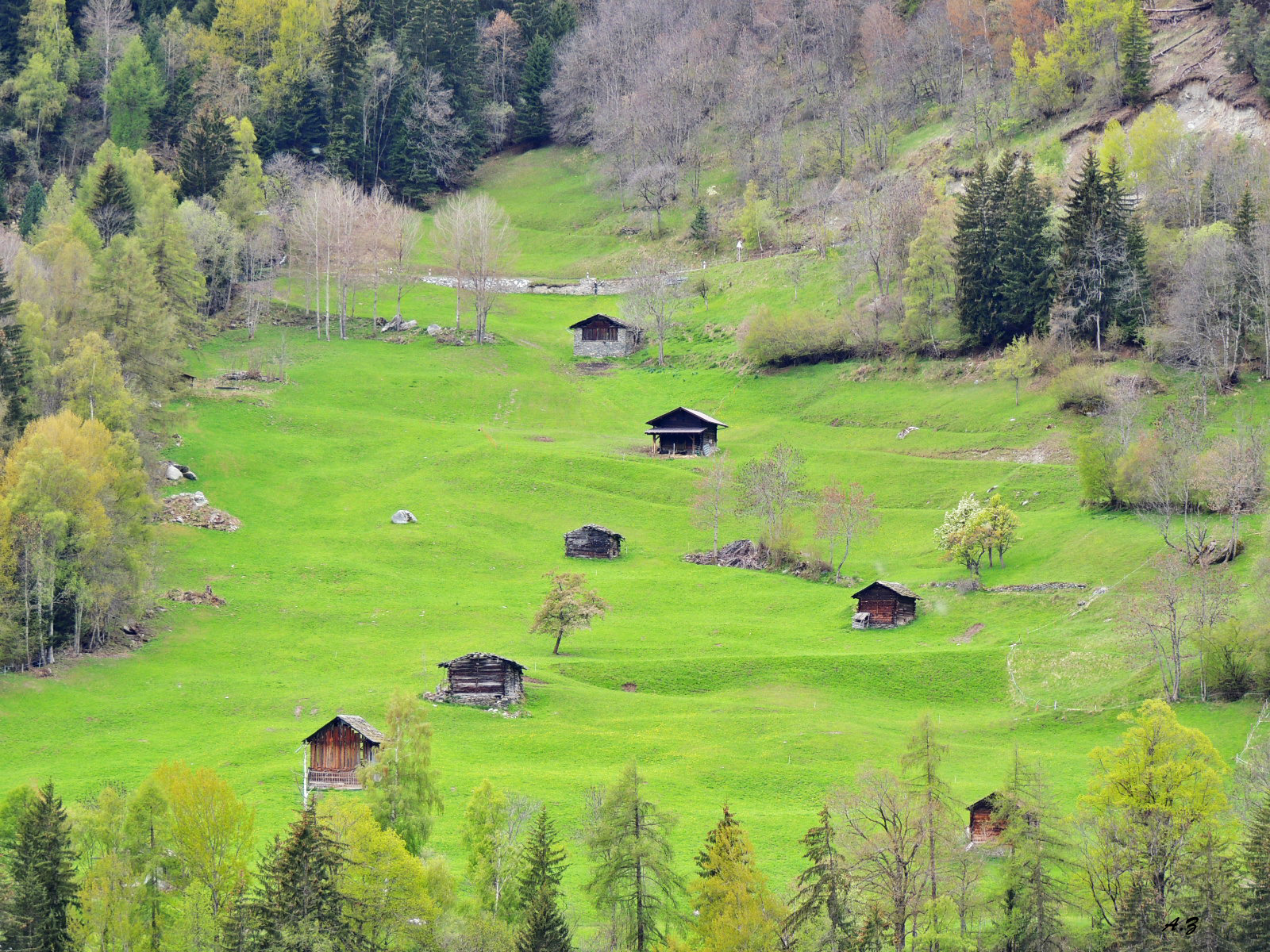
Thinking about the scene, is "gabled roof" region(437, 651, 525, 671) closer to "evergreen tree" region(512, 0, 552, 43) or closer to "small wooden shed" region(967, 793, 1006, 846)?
"small wooden shed" region(967, 793, 1006, 846)

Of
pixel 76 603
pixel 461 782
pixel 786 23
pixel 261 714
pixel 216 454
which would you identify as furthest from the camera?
pixel 786 23

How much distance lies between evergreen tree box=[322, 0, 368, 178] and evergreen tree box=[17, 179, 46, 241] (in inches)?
1244

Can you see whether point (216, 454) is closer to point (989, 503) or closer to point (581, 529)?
point (581, 529)

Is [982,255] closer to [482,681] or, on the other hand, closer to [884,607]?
[884,607]

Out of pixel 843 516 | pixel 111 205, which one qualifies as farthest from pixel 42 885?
pixel 111 205

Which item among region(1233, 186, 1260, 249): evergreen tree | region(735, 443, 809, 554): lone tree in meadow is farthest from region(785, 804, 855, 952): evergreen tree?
region(1233, 186, 1260, 249): evergreen tree

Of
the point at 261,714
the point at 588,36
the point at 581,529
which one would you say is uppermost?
the point at 588,36

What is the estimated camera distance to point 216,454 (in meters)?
109

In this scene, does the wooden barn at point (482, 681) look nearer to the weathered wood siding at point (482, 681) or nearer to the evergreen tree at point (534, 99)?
the weathered wood siding at point (482, 681)

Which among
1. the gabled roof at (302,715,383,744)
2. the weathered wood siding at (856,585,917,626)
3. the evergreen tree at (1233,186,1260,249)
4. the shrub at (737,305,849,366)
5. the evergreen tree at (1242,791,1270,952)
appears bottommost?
the evergreen tree at (1242,791,1270,952)

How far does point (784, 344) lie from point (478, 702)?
6216cm

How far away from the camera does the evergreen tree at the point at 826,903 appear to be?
2015 inches

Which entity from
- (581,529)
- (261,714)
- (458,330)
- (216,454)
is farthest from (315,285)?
(261,714)

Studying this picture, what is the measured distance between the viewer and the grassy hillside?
70688 mm
